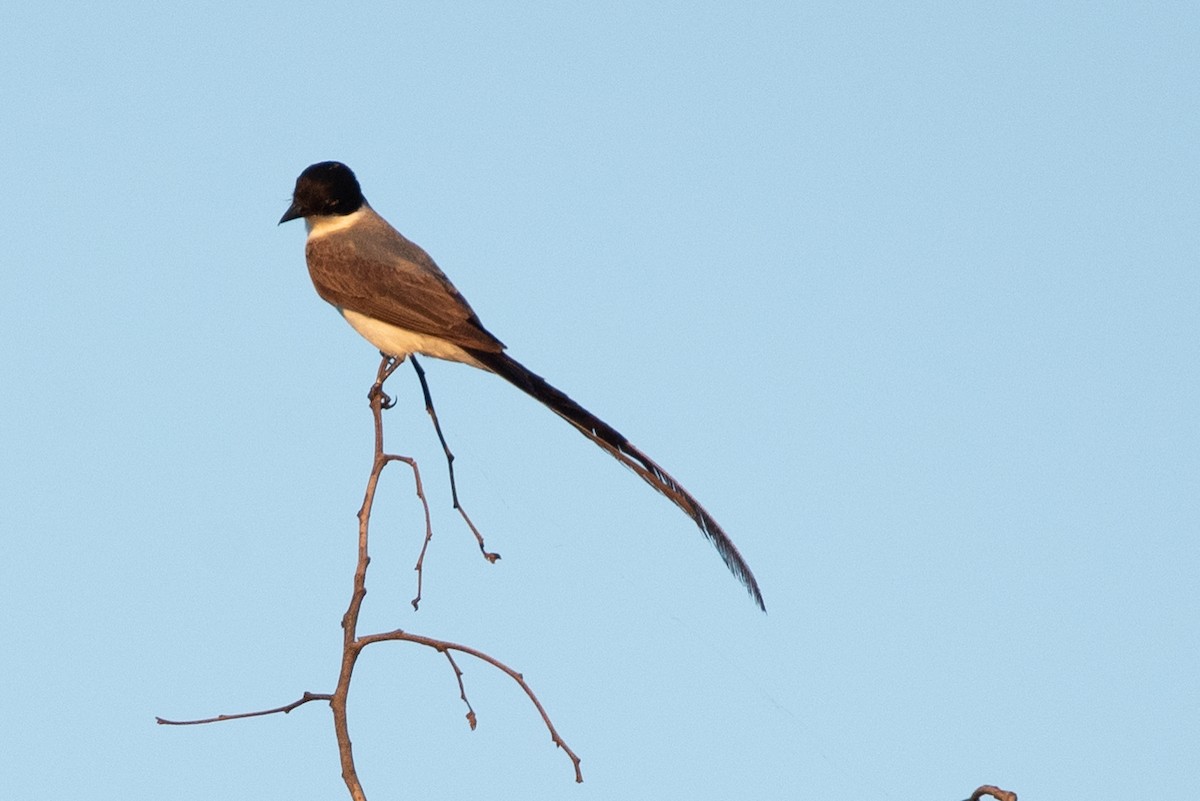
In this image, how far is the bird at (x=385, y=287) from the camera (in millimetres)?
6283

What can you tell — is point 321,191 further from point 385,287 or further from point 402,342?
point 402,342

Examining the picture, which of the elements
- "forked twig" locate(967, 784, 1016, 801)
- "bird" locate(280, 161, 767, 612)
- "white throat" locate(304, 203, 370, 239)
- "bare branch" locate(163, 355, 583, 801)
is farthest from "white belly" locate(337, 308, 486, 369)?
"forked twig" locate(967, 784, 1016, 801)

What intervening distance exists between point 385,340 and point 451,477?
2.46 meters

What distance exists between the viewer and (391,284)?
692cm

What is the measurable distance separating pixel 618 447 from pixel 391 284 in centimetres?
228

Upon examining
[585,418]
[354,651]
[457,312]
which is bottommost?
[354,651]

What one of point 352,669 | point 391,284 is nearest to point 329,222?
point 391,284

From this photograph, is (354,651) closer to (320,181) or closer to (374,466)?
(374,466)

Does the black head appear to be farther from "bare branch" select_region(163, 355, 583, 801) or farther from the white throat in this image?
"bare branch" select_region(163, 355, 583, 801)

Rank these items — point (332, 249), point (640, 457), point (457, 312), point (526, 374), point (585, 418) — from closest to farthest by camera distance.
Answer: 1. point (640, 457)
2. point (585, 418)
3. point (526, 374)
4. point (457, 312)
5. point (332, 249)

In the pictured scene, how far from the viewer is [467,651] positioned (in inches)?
123

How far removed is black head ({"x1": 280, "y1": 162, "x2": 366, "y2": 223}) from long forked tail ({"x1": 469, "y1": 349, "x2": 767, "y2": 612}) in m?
1.66

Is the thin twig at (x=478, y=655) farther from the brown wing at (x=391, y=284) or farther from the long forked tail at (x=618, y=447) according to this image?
the brown wing at (x=391, y=284)

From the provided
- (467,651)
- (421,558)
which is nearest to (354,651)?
(467,651)
